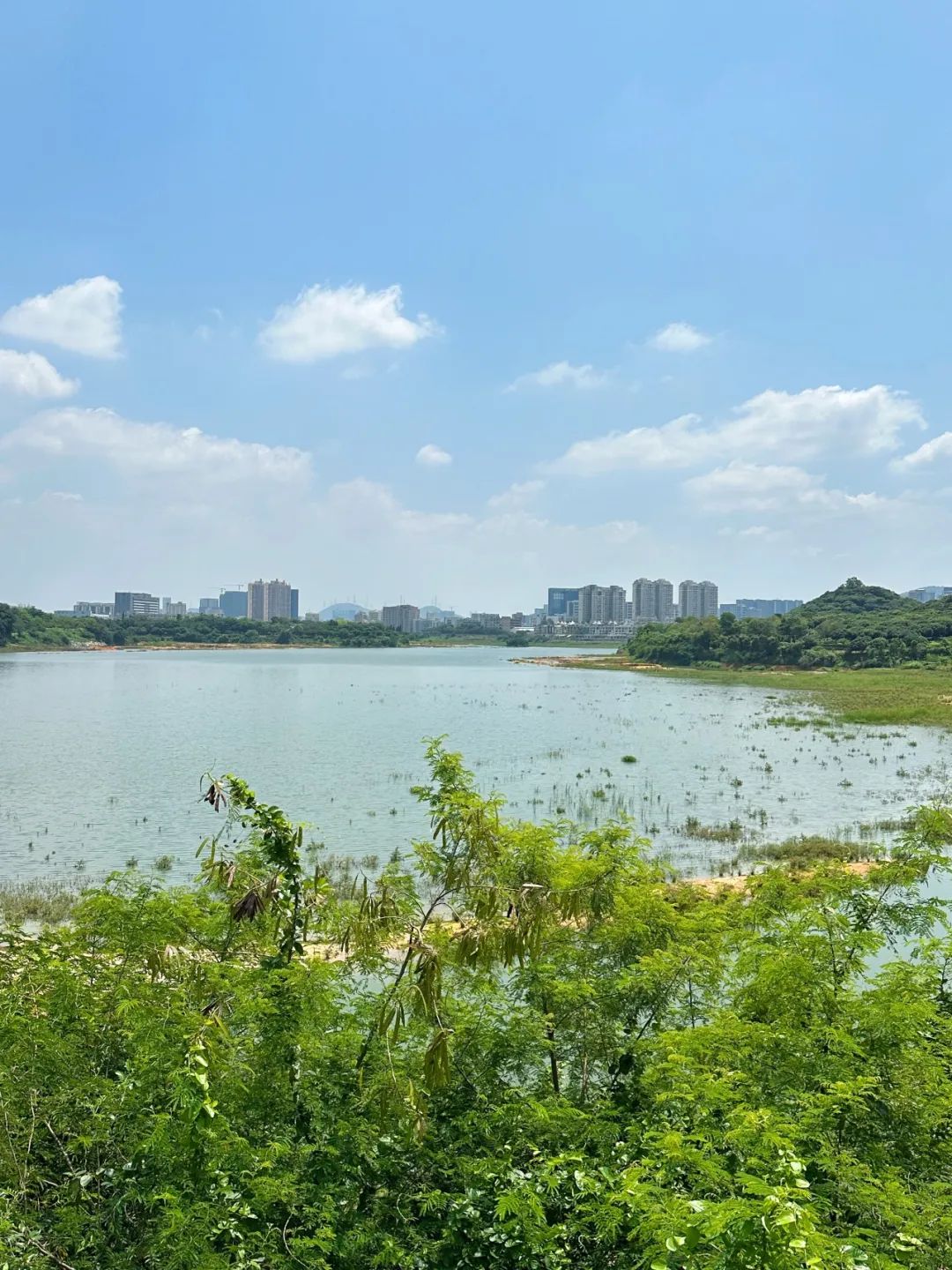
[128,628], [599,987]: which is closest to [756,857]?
[599,987]

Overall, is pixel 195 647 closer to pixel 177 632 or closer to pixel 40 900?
pixel 177 632

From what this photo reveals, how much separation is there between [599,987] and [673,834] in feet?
53.3

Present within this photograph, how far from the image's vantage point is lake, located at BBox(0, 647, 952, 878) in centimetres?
2116

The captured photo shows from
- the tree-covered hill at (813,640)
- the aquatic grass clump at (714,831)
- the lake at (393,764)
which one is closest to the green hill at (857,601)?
the tree-covered hill at (813,640)

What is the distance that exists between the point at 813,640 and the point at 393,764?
76590 millimetres

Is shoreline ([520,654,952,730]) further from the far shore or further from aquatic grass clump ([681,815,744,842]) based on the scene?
the far shore

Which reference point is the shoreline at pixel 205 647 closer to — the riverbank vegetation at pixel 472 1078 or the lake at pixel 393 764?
the lake at pixel 393 764

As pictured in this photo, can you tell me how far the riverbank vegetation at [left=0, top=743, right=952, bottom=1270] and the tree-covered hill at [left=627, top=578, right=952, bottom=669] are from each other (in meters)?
85.5

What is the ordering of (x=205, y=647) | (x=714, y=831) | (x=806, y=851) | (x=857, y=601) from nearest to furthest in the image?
(x=806, y=851), (x=714, y=831), (x=857, y=601), (x=205, y=647)

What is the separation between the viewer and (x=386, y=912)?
15.1 feet

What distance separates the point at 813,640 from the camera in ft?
309

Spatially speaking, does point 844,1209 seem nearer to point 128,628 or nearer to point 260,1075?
point 260,1075

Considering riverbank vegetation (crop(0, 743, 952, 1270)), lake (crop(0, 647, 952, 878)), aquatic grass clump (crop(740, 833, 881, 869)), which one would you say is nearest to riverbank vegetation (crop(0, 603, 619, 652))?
lake (crop(0, 647, 952, 878))

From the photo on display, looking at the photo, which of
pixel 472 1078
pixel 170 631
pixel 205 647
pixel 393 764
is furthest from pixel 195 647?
pixel 472 1078
